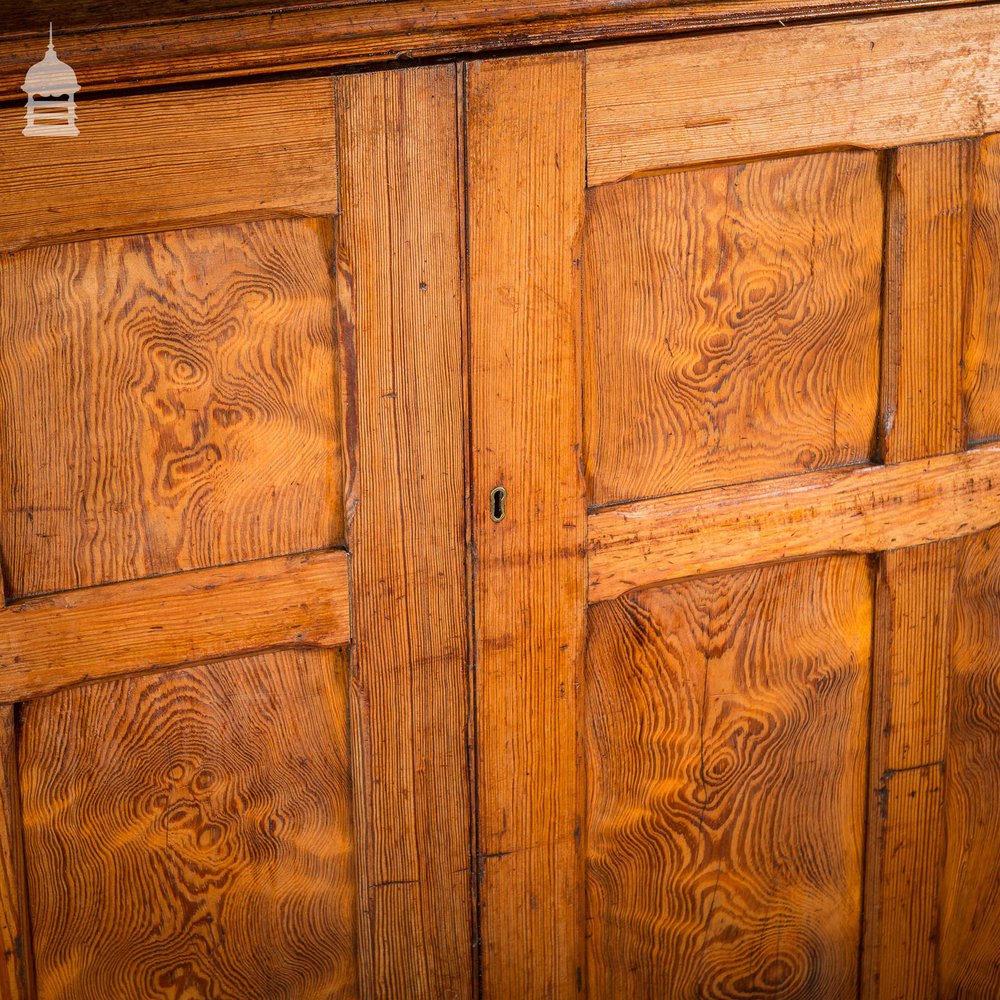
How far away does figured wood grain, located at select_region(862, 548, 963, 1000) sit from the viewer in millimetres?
1716

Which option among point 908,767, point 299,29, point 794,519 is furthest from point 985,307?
point 299,29

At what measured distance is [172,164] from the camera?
1.28 m

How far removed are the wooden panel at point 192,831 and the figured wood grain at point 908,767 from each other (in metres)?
0.66

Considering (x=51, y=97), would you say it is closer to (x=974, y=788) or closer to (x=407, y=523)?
(x=407, y=523)

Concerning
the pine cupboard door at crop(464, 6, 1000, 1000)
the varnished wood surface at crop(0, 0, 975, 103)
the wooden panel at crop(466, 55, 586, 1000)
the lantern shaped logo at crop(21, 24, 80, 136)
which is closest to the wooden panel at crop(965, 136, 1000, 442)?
the pine cupboard door at crop(464, 6, 1000, 1000)

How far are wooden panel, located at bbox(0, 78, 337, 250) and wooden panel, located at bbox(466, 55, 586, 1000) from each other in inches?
6.6

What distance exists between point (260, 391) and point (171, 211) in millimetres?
190

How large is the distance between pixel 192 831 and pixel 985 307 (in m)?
1.04

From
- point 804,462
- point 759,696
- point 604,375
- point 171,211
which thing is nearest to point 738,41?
point 604,375

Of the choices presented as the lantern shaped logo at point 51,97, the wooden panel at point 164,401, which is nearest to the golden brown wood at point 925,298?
the wooden panel at point 164,401

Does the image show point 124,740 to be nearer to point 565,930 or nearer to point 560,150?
point 565,930

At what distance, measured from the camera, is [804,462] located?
5.38 feet

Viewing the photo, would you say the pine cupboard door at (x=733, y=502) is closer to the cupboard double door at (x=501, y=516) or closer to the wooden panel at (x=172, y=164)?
the cupboard double door at (x=501, y=516)

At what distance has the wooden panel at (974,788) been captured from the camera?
1.77m
